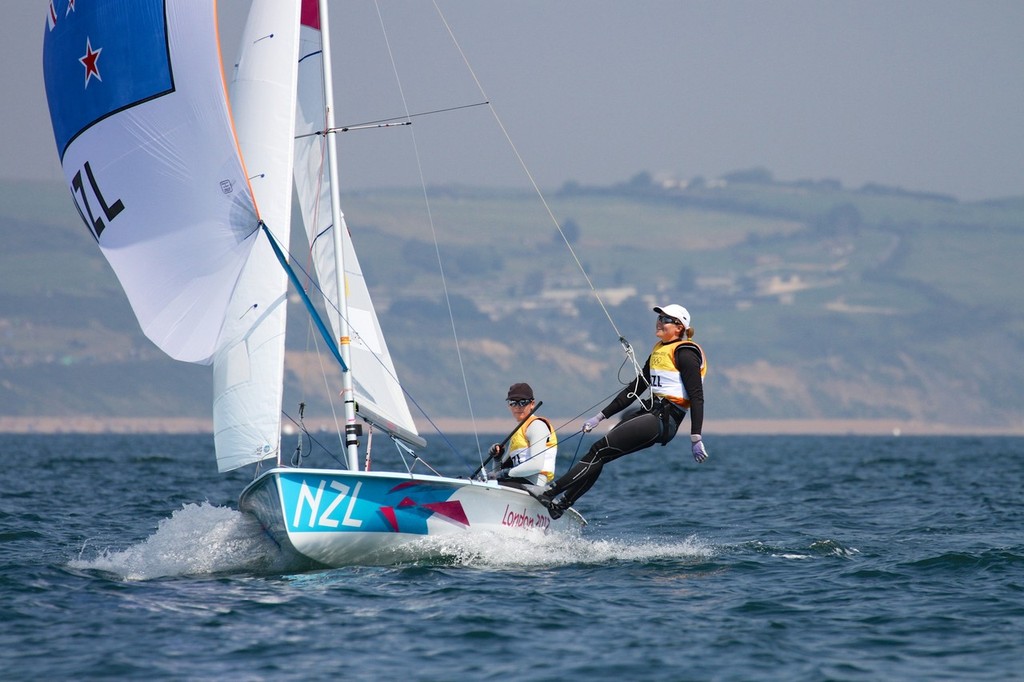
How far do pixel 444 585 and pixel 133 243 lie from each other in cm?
436

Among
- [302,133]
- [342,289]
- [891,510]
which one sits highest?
[302,133]

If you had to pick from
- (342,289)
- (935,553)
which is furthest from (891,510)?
(342,289)

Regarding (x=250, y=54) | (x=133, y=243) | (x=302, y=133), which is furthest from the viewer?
(x=302, y=133)

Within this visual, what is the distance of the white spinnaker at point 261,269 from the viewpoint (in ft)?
40.8

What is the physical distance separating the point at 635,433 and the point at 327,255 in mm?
3874

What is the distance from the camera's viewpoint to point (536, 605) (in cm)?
1078

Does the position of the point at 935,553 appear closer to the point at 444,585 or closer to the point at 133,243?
the point at 444,585

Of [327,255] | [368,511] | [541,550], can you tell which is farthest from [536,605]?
[327,255]

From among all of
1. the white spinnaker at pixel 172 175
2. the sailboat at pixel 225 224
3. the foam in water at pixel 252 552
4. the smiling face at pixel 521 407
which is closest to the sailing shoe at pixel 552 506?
the sailboat at pixel 225 224

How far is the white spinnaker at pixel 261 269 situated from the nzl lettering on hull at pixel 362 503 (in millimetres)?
647

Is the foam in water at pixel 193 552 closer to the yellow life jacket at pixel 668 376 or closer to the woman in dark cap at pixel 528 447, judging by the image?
the woman in dark cap at pixel 528 447

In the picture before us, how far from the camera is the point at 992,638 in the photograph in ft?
32.5

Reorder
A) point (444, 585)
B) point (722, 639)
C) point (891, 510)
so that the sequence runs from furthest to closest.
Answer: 1. point (891, 510)
2. point (444, 585)
3. point (722, 639)

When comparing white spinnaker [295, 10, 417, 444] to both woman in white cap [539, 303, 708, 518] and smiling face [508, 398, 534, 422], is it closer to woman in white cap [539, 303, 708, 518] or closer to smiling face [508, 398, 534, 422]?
smiling face [508, 398, 534, 422]
